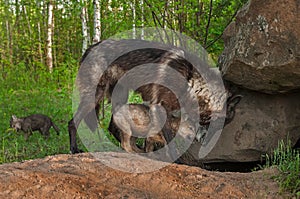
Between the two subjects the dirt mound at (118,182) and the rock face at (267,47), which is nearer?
the dirt mound at (118,182)

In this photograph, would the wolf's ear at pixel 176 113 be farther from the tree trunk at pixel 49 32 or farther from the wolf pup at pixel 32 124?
the tree trunk at pixel 49 32

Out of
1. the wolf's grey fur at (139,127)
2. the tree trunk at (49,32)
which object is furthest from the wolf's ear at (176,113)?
the tree trunk at (49,32)

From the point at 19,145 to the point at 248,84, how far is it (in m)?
3.28

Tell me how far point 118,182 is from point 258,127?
7.84 ft

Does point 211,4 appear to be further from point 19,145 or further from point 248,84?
point 19,145

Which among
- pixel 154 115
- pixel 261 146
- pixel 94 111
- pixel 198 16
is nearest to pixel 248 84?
pixel 261 146

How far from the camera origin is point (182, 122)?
4.88m

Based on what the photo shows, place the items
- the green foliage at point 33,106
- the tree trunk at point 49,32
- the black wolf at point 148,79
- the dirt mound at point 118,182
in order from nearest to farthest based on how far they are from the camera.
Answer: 1. the dirt mound at point 118,182
2. the black wolf at point 148,79
3. the green foliage at point 33,106
4. the tree trunk at point 49,32

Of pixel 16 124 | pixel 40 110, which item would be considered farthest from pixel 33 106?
pixel 16 124

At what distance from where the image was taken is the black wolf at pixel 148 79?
4.68 meters

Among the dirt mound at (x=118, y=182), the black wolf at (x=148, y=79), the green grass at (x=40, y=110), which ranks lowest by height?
the green grass at (x=40, y=110)

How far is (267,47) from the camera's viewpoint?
12.5 ft

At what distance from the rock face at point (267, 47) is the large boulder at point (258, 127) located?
0.42 metres

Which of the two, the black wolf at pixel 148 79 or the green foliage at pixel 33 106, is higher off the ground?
the black wolf at pixel 148 79
